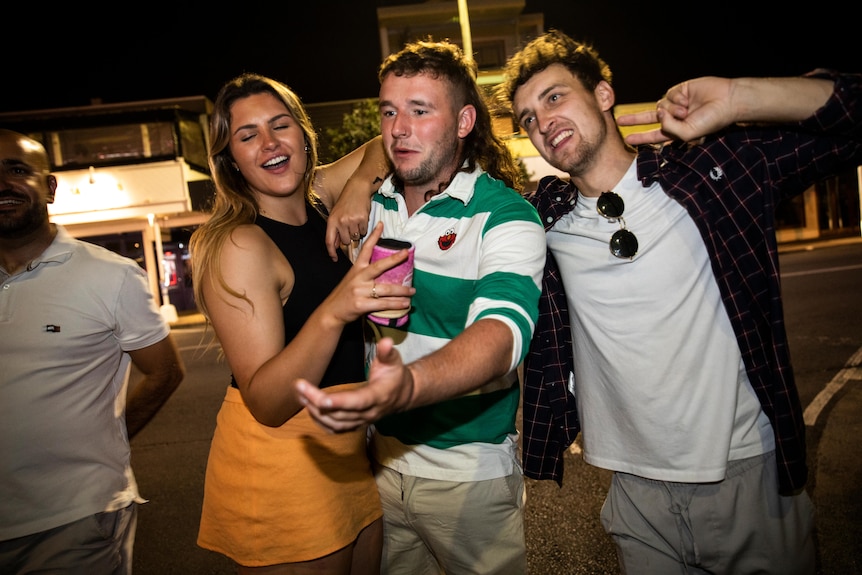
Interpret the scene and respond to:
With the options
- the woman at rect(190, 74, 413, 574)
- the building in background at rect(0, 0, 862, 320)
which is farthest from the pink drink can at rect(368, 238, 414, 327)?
the building in background at rect(0, 0, 862, 320)

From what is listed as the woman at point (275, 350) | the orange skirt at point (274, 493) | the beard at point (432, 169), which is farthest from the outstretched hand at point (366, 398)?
the beard at point (432, 169)

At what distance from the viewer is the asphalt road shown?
11.0ft

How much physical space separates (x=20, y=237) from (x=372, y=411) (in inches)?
83.2

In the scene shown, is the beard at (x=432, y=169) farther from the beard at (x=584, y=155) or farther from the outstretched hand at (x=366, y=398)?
the outstretched hand at (x=366, y=398)

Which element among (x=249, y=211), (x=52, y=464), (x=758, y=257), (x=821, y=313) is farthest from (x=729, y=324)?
(x=821, y=313)

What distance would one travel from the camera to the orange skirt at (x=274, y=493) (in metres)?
2.12

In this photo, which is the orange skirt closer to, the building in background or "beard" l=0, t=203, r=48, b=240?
"beard" l=0, t=203, r=48, b=240

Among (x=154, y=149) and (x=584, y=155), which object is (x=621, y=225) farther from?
(x=154, y=149)

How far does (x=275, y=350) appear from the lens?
202cm

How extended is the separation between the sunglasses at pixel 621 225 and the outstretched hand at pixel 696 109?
1.09 feet

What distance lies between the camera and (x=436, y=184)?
8.10 feet

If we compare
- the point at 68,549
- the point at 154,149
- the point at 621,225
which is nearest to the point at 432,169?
the point at 621,225

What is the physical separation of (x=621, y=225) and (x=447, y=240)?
2.41 feet

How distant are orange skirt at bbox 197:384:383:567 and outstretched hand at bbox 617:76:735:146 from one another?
1.83m
